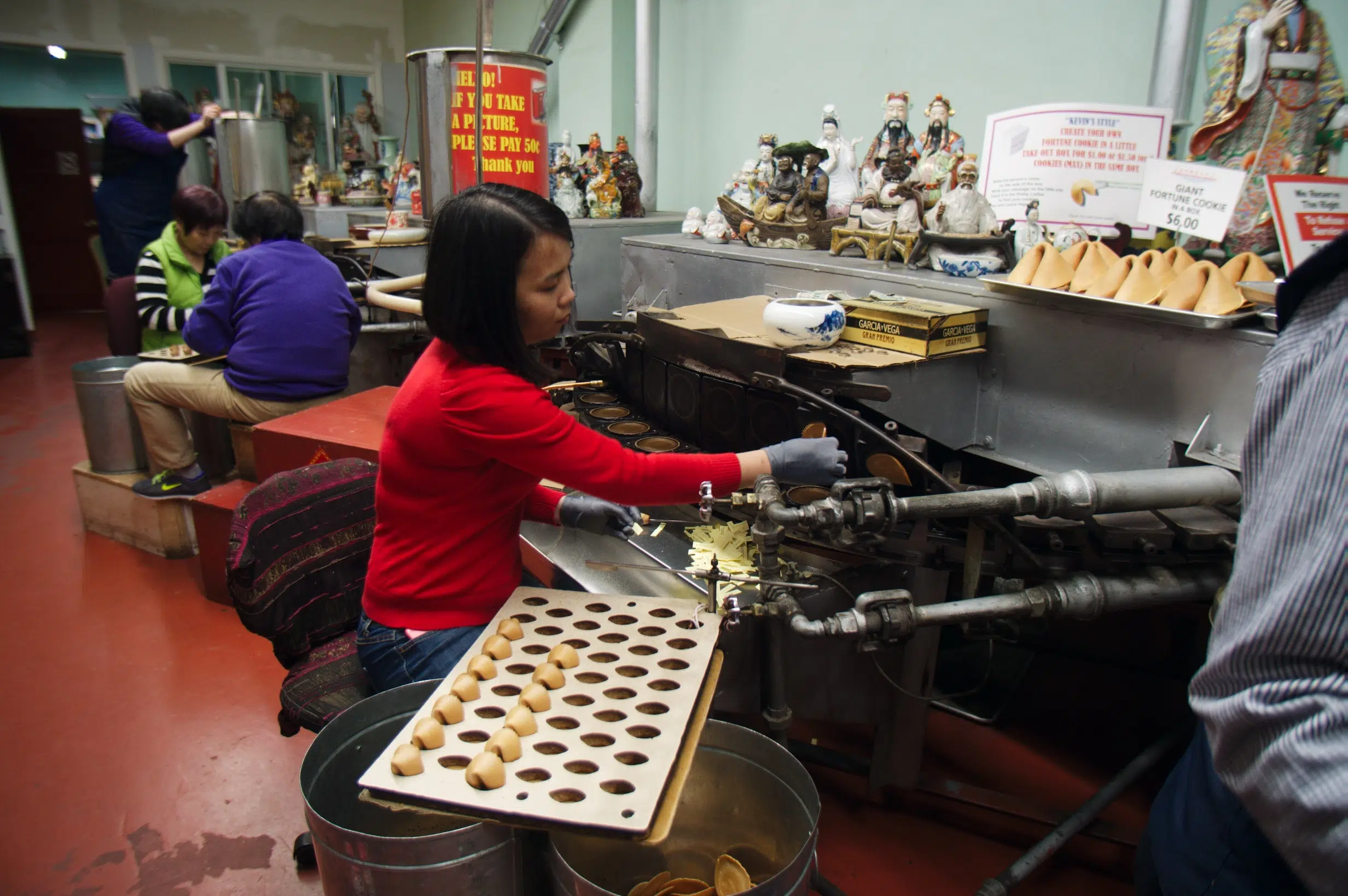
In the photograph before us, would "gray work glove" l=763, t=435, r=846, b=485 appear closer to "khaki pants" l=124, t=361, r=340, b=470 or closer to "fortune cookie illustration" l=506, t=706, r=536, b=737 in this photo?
"fortune cookie illustration" l=506, t=706, r=536, b=737

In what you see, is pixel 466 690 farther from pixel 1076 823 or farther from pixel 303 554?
pixel 1076 823

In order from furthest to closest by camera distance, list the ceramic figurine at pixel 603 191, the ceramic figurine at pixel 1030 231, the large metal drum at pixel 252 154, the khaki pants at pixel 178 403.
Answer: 1. the large metal drum at pixel 252 154
2. the ceramic figurine at pixel 603 191
3. the khaki pants at pixel 178 403
4. the ceramic figurine at pixel 1030 231

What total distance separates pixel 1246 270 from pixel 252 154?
7.29 metres

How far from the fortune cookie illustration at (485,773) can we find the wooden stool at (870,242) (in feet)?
6.59

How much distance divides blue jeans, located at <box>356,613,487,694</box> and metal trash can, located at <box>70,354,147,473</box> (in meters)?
2.75

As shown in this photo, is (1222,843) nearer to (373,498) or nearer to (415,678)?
(415,678)

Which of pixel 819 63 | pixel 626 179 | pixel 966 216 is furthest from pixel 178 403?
pixel 819 63

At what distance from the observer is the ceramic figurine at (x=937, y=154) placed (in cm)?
282

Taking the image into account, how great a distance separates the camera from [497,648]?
1.36 meters

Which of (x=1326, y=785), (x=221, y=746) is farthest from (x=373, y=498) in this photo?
(x=1326, y=785)

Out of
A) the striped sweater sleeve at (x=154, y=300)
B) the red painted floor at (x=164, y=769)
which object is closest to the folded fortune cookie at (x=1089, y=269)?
the red painted floor at (x=164, y=769)

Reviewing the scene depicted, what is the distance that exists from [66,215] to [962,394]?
10336 millimetres

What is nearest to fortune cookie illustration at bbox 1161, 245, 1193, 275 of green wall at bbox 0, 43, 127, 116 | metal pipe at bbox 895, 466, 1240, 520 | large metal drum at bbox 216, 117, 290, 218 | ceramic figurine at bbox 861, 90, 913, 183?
metal pipe at bbox 895, 466, 1240, 520

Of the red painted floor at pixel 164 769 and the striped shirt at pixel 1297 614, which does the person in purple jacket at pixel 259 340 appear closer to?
the red painted floor at pixel 164 769
